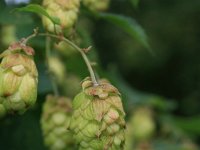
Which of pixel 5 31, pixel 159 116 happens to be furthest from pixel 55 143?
pixel 159 116

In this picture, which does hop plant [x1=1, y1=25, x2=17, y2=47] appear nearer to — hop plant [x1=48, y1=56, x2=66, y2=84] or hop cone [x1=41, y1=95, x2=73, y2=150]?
hop plant [x1=48, y1=56, x2=66, y2=84]

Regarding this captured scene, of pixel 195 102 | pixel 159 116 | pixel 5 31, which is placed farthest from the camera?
pixel 195 102

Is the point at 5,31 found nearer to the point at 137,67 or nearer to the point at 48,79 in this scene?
the point at 48,79

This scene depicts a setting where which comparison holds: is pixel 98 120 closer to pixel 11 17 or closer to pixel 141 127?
pixel 11 17

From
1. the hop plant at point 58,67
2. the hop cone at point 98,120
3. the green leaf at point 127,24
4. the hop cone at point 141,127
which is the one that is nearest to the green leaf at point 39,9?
the hop cone at point 98,120

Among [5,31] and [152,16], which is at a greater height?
[5,31]

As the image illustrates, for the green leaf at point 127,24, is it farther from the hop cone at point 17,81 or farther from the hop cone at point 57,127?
the hop cone at point 17,81
